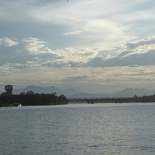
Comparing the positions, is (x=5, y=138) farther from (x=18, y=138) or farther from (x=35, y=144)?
(x=35, y=144)

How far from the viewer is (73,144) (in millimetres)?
53906

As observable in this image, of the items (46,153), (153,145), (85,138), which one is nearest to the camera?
(46,153)

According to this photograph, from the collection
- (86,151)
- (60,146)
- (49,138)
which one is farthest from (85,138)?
(86,151)

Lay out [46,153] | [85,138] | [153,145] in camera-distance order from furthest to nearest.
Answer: [85,138] → [153,145] → [46,153]

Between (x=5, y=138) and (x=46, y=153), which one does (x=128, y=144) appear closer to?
(x=46, y=153)

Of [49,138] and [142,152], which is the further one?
[49,138]

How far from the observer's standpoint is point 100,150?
157 feet

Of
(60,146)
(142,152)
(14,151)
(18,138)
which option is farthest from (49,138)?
(142,152)

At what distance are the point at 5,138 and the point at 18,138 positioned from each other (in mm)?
2234

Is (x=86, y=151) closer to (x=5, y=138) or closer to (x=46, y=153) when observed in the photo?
(x=46, y=153)

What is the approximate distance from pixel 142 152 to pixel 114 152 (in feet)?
11.0

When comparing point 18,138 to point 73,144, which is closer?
point 73,144

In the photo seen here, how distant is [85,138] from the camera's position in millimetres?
60781

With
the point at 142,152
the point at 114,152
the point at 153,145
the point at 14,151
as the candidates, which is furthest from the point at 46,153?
the point at 153,145
